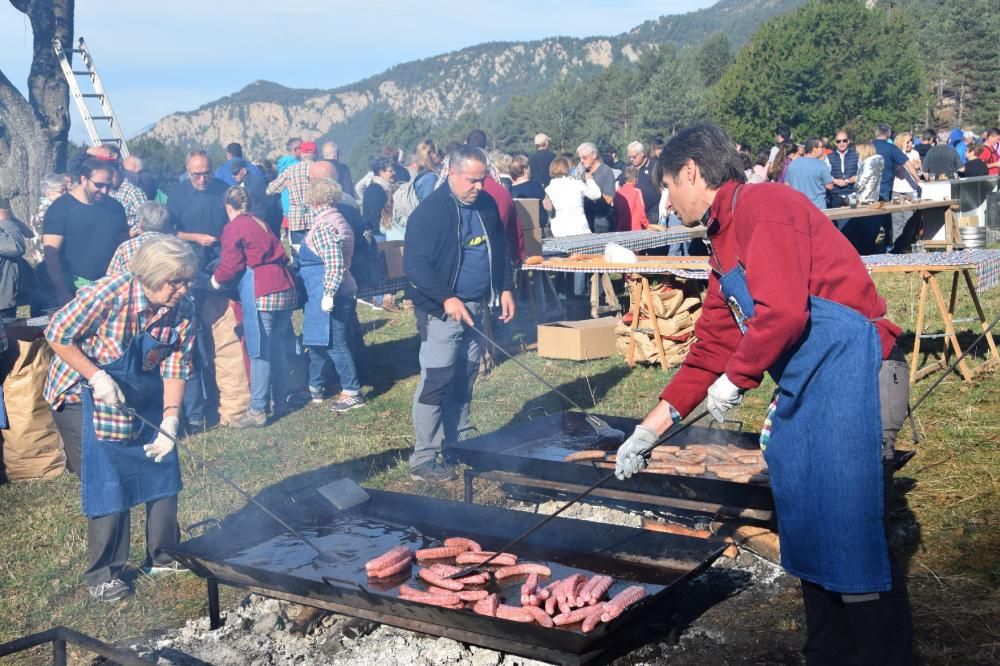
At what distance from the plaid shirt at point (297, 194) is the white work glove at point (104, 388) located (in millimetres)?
6243

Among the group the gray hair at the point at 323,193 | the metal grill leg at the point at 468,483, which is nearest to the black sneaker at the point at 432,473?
the metal grill leg at the point at 468,483

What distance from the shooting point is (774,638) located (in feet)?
13.7

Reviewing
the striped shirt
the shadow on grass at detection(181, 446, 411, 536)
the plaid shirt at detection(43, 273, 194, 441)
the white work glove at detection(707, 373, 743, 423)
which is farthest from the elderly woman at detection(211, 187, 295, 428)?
the white work glove at detection(707, 373, 743, 423)

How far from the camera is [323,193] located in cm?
841

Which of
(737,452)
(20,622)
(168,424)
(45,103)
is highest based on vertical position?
(45,103)

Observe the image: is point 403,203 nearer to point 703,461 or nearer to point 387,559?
point 703,461

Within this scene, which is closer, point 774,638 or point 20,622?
point 774,638

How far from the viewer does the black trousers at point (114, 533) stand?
5.00m

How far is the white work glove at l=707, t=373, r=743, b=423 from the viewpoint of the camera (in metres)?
3.08

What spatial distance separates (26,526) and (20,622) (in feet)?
5.23

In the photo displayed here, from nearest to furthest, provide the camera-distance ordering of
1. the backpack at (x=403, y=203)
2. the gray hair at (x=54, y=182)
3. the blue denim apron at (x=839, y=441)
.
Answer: the blue denim apron at (x=839, y=441), the gray hair at (x=54, y=182), the backpack at (x=403, y=203)

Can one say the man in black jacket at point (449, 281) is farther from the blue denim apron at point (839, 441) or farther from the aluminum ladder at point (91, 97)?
the aluminum ladder at point (91, 97)

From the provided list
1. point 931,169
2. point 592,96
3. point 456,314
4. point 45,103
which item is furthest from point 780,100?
point 456,314

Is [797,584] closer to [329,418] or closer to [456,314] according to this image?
[456,314]
